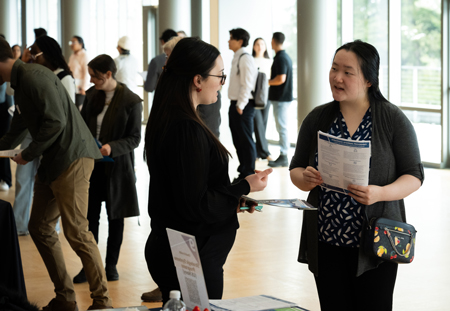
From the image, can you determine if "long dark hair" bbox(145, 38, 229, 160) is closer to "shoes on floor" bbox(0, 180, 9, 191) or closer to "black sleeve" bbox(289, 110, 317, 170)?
"black sleeve" bbox(289, 110, 317, 170)

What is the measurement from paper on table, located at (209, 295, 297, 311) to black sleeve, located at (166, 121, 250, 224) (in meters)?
0.30

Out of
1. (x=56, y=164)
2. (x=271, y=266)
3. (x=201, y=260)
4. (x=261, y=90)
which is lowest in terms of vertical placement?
(x=271, y=266)

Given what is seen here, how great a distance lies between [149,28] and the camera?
16266 mm

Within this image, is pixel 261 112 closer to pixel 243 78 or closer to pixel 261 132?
pixel 261 132

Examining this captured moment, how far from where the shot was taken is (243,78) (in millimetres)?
8562

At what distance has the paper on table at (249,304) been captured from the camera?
1.99 meters

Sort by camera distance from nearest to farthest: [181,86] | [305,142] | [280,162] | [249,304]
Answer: [249,304], [181,86], [305,142], [280,162]

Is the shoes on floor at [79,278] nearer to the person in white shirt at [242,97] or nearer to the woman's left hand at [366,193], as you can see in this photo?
the woman's left hand at [366,193]

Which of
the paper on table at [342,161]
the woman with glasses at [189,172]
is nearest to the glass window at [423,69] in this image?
the paper on table at [342,161]

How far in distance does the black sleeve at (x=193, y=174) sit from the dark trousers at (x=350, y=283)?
596 millimetres

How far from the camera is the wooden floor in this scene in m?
4.16

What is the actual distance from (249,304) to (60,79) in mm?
3594

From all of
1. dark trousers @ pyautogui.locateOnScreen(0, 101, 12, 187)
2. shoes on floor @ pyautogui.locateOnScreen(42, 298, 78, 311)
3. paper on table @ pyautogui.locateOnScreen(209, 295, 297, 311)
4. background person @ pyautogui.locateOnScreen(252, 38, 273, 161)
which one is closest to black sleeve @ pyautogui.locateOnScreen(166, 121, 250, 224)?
paper on table @ pyautogui.locateOnScreen(209, 295, 297, 311)

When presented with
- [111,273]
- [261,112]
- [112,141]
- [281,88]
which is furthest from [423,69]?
[111,273]
